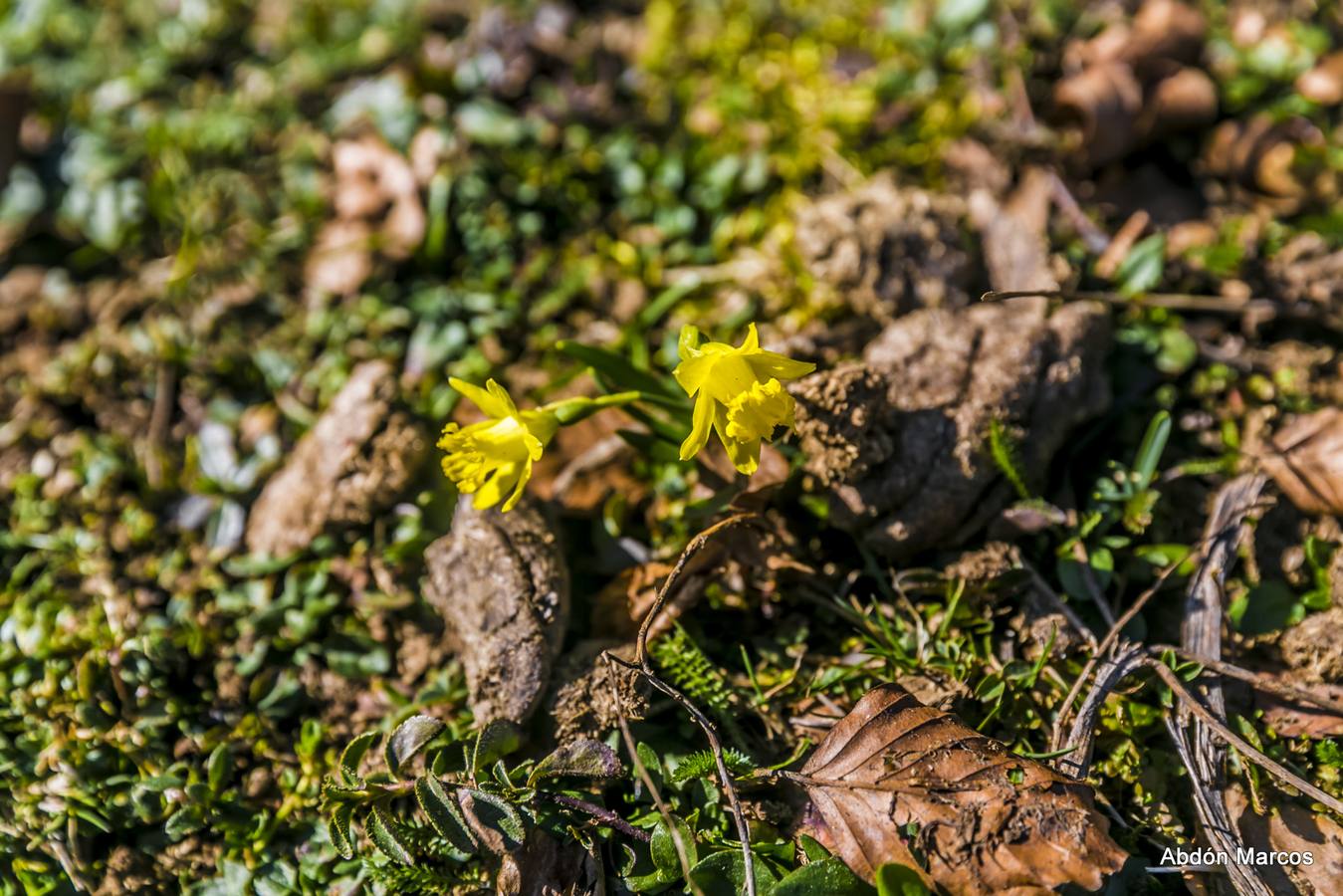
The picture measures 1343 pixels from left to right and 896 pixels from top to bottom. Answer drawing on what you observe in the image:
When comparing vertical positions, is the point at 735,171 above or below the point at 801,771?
above

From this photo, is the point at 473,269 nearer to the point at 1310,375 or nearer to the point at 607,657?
the point at 607,657

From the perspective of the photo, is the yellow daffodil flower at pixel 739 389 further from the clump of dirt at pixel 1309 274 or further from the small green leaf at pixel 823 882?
the clump of dirt at pixel 1309 274

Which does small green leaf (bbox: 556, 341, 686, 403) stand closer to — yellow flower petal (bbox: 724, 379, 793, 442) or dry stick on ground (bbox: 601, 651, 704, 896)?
yellow flower petal (bbox: 724, 379, 793, 442)

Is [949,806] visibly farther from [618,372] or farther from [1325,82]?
[1325,82]

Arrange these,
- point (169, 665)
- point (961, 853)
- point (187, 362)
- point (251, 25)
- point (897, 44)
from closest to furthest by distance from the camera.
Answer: point (961, 853), point (169, 665), point (187, 362), point (897, 44), point (251, 25)

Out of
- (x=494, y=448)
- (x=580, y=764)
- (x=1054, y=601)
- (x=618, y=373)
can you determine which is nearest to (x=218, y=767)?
(x=580, y=764)

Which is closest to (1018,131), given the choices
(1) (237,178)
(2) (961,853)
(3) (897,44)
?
(3) (897,44)
